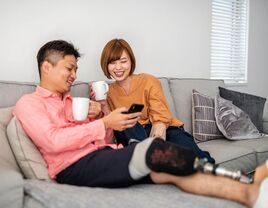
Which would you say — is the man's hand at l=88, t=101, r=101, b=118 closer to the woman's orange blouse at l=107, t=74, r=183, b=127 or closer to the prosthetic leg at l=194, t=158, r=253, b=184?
the woman's orange blouse at l=107, t=74, r=183, b=127

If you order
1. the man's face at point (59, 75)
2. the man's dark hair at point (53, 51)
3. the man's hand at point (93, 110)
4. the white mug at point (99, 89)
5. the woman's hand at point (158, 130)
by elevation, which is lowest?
the woman's hand at point (158, 130)

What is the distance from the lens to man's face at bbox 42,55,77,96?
1.59 m

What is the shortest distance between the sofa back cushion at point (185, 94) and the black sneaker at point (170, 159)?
1.42 m

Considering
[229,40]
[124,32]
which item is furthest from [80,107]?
[229,40]

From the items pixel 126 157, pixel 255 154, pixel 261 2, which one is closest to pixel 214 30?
pixel 261 2

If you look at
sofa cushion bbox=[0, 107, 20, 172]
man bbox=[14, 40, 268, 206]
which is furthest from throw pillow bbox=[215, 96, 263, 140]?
sofa cushion bbox=[0, 107, 20, 172]

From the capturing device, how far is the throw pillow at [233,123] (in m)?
2.44

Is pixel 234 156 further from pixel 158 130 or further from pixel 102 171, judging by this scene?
pixel 102 171

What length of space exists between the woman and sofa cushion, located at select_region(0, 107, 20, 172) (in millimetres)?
699

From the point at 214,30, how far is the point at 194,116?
1.40 m

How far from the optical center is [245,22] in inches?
151

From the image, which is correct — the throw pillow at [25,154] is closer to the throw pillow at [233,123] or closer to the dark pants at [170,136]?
the dark pants at [170,136]

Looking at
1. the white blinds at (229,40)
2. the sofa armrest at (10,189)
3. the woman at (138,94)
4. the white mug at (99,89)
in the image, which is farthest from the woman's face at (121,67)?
the white blinds at (229,40)

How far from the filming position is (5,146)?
1.40 metres
